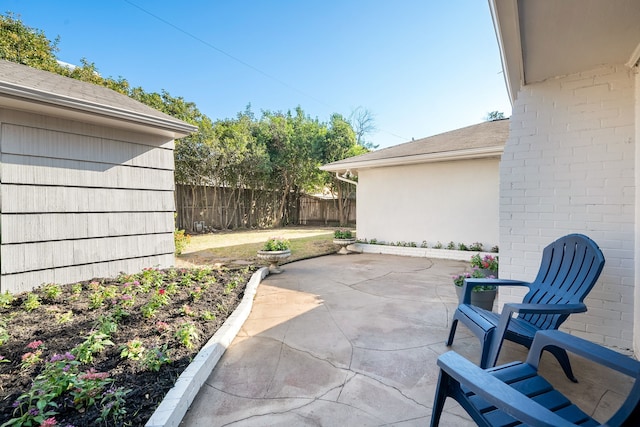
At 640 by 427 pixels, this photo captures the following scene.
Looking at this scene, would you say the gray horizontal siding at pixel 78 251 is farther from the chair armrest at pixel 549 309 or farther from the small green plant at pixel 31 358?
the chair armrest at pixel 549 309

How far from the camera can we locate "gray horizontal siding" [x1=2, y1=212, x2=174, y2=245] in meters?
3.69

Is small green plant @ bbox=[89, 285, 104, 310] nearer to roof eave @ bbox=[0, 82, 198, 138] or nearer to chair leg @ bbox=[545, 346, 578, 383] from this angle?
roof eave @ bbox=[0, 82, 198, 138]

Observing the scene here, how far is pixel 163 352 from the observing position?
218cm

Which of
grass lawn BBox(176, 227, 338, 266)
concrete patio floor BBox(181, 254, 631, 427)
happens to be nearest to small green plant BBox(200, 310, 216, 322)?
concrete patio floor BBox(181, 254, 631, 427)

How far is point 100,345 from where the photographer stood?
2.14 metres

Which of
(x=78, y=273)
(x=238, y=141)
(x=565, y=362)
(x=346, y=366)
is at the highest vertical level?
(x=238, y=141)

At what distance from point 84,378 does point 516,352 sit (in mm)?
3204

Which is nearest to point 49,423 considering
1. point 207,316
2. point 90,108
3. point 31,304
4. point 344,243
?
point 207,316

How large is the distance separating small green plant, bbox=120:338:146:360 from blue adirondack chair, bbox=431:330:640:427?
199 cm

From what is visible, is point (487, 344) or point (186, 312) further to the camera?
point (186, 312)

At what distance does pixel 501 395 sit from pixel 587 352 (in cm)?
57

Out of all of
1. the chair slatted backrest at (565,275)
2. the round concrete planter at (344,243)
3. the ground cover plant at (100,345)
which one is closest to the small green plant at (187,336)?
the ground cover plant at (100,345)

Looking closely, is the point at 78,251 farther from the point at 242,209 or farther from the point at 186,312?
the point at 242,209

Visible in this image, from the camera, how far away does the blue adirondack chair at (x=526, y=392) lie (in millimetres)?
1020
